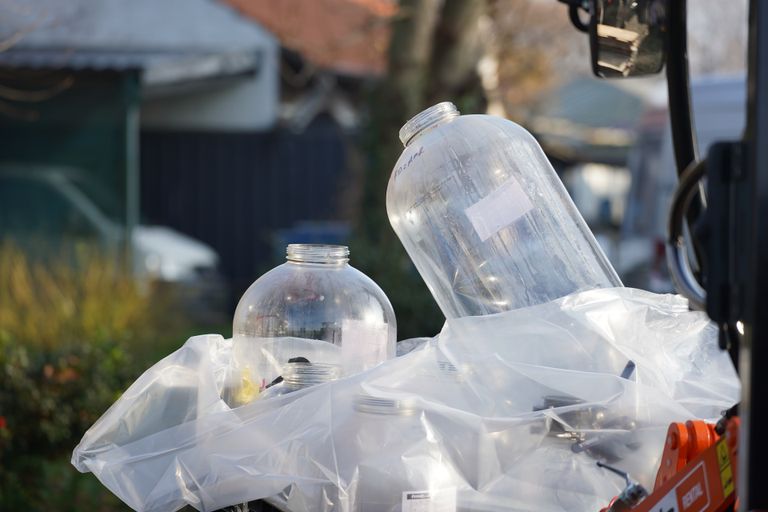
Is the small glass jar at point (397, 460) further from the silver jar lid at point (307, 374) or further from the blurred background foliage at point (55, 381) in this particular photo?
the blurred background foliage at point (55, 381)

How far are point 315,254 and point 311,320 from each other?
168 mm

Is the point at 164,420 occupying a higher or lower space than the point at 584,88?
higher

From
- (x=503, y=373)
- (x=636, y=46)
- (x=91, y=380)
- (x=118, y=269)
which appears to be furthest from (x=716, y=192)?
(x=118, y=269)

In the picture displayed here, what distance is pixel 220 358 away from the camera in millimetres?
2771

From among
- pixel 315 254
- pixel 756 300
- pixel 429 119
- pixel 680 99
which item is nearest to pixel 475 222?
→ pixel 429 119

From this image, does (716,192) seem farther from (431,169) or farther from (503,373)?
(431,169)

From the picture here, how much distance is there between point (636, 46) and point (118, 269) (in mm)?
7887

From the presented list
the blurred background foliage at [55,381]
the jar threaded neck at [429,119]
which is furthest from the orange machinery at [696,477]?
the blurred background foliage at [55,381]

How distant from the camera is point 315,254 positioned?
111 inches

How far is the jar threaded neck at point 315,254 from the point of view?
2.82m

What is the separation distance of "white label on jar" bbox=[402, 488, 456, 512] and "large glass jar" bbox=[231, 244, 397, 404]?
47cm

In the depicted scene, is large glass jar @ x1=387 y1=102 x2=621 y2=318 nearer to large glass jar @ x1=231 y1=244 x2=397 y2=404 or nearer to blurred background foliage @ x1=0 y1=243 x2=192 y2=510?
large glass jar @ x1=231 y1=244 x2=397 y2=404

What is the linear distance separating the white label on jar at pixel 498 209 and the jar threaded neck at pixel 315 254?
36 centimetres

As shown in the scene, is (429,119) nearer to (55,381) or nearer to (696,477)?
(696,477)
